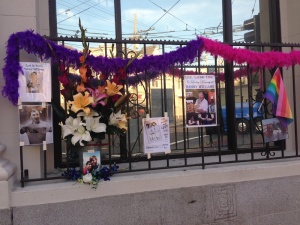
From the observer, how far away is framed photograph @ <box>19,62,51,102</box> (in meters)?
3.09

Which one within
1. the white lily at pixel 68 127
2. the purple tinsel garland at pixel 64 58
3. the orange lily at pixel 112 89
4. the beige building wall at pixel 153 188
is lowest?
the beige building wall at pixel 153 188

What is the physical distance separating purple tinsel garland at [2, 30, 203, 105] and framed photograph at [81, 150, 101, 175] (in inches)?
32.8

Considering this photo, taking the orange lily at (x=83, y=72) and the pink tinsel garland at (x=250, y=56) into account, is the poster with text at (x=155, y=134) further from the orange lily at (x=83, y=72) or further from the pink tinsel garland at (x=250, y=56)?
the pink tinsel garland at (x=250, y=56)

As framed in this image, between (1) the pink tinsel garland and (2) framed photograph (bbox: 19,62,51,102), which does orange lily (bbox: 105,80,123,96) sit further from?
(1) the pink tinsel garland

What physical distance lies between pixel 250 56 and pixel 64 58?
2153 mm

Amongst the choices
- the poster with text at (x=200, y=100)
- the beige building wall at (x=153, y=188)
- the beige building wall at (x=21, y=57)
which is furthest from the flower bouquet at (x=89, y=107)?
the poster with text at (x=200, y=100)

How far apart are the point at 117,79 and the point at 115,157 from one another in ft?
4.06

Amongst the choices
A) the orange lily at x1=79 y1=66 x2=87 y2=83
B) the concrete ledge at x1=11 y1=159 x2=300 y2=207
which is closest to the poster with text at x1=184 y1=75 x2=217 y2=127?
the concrete ledge at x1=11 y1=159 x2=300 y2=207

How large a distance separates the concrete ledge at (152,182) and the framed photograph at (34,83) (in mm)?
861

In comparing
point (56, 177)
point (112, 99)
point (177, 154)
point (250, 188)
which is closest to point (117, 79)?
point (112, 99)

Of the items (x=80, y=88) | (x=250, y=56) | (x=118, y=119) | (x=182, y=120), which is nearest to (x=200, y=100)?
(x=182, y=120)

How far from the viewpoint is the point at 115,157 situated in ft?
13.6

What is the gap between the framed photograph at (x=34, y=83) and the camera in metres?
3.09

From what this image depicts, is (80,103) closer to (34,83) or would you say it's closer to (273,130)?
(34,83)
